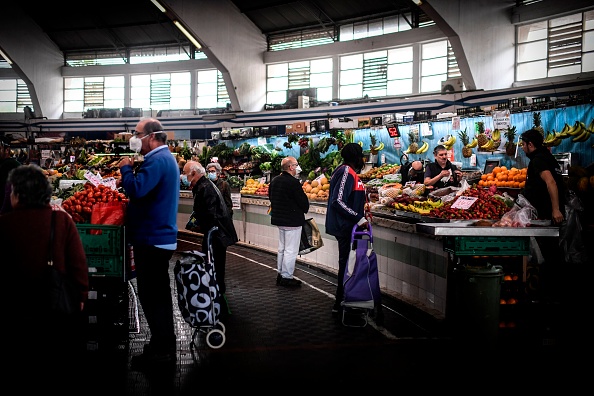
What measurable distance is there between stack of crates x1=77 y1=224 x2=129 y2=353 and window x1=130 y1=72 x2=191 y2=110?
21.9 metres

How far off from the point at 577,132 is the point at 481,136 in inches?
70.3

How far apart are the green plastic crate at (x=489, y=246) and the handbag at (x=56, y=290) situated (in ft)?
11.4

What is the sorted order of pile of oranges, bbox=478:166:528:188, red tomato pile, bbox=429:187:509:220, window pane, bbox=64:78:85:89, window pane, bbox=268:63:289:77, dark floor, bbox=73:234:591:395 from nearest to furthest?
dark floor, bbox=73:234:591:395 → red tomato pile, bbox=429:187:509:220 → pile of oranges, bbox=478:166:528:188 → window pane, bbox=268:63:289:77 → window pane, bbox=64:78:85:89

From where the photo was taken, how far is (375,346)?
19.6 feet

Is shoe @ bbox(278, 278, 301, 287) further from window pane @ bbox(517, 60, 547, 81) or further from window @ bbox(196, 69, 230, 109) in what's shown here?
window @ bbox(196, 69, 230, 109)

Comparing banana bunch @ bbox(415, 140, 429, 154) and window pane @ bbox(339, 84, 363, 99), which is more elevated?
window pane @ bbox(339, 84, 363, 99)

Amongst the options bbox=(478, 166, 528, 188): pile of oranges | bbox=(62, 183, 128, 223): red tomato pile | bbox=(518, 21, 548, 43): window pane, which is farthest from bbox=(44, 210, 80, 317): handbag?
bbox=(518, 21, 548, 43): window pane

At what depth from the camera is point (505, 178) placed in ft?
29.9

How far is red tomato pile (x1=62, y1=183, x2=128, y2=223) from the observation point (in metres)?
5.73

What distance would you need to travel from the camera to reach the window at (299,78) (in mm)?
23016

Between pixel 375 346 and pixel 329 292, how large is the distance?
275cm

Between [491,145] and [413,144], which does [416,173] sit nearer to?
[413,144]

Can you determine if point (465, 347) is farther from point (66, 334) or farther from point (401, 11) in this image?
point (401, 11)

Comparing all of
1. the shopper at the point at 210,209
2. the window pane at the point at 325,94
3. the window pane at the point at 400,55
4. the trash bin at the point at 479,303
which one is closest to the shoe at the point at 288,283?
the shopper at the point at 210,209
